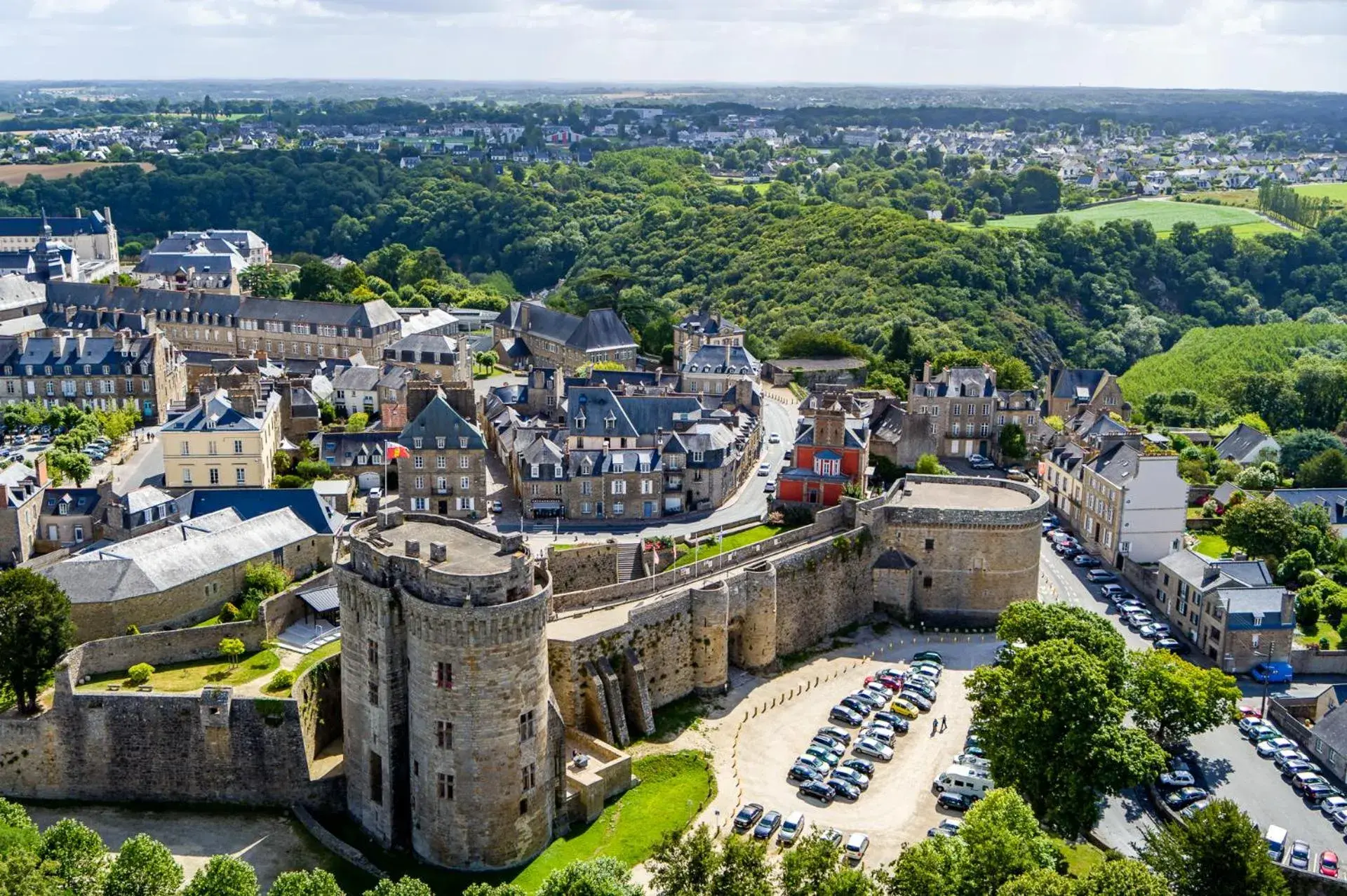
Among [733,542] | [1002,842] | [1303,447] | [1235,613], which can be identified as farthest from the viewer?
[1303,447]

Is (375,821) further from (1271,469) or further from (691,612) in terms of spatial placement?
(1271,469)

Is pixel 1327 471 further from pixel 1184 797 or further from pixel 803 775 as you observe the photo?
pixel 803 775

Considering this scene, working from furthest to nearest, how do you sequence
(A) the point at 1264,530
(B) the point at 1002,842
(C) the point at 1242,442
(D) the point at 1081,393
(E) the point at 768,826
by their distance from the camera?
1. (D) the point at 1081,393
2. (C) the point at 1242,442
3. (A) the point at 1264,530
4. (E) the point at 768,826
5. (B) the point at 1002,842

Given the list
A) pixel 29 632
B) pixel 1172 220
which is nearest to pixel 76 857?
pixel 29 632

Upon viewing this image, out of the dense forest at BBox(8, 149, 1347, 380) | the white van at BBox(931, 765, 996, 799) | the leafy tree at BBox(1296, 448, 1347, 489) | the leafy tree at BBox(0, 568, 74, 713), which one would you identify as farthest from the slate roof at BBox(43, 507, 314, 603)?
the leafy tree at BBox(1296, 448, 1347, 489)

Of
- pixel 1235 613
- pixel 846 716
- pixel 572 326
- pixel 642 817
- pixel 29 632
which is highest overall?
pixel 572 326

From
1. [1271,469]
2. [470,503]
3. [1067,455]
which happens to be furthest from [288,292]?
[1271,469]
